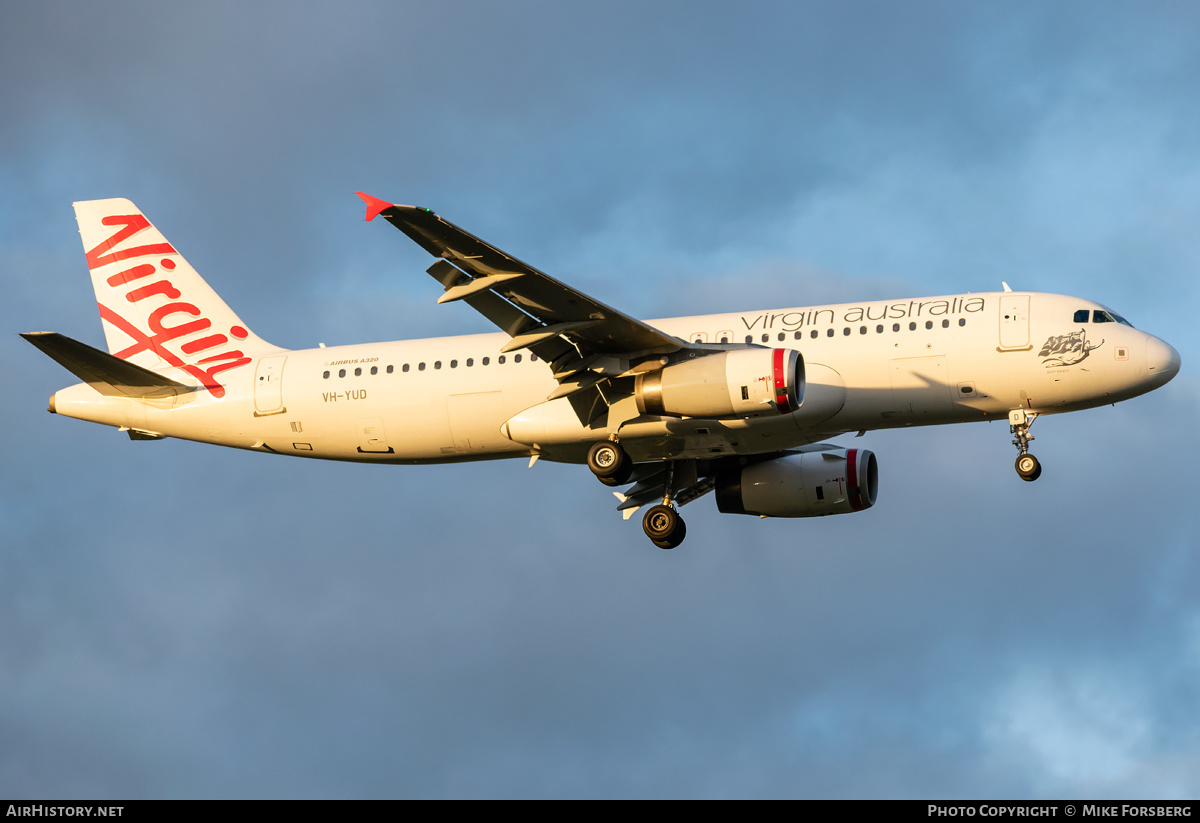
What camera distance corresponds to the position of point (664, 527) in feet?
139

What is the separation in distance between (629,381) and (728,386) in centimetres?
323

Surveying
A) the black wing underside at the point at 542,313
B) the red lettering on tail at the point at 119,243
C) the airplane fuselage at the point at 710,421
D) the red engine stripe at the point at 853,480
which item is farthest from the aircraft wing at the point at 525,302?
the red lettering on tail at the point at 119,243

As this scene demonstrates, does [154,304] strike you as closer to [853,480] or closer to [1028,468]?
[853,480]

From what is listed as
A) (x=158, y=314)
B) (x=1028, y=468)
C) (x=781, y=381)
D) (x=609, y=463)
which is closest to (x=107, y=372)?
(x=158, y=314)

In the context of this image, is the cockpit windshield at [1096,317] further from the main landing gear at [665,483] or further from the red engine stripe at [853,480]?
the main landing gear at [665,483]

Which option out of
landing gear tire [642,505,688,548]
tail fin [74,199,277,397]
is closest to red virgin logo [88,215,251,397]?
tail fin [74,199,277,397]

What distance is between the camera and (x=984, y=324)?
37656 mm

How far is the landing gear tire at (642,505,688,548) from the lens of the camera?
139 feet

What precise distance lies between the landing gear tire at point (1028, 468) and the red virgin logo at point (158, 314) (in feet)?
73.1

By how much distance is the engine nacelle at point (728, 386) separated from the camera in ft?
118

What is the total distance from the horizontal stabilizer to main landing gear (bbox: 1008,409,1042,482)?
23.3 metres

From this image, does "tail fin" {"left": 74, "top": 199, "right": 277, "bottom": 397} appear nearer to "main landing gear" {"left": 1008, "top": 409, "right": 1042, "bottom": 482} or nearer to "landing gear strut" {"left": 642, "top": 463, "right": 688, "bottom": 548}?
"landing gear strut" {"left": 642, "top": 463, "right": 688, "bottom": 548}
